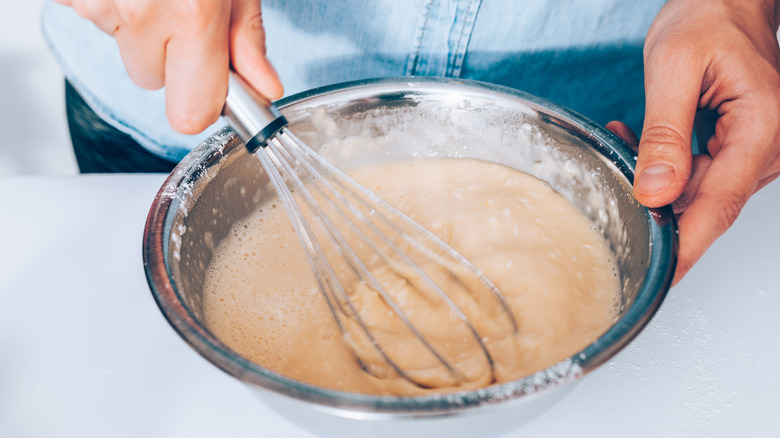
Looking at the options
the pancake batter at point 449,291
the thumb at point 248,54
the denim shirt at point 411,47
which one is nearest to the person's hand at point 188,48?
the thumb at point 248,54

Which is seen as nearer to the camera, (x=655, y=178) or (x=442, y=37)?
(x=655, y=178)

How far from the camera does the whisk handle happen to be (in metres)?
0.48

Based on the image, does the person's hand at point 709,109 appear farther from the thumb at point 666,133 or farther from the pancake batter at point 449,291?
the pancake batter at point 449,291

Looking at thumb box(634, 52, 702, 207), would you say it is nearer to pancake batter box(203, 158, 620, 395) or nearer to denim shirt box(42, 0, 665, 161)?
pancake batter box(203, 158, 620, 395)

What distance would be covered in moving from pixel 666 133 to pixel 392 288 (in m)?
0.28

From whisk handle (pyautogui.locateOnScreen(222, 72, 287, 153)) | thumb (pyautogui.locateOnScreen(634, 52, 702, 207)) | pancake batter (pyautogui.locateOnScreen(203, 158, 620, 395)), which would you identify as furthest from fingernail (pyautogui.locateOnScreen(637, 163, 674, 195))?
whisk handle (pyautogui.locateOnScreen(222, 72, 287, 153))

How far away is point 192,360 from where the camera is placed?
59 centimetres

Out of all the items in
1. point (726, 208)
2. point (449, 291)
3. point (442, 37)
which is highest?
point (442, 37)

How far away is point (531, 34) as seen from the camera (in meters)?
0.81

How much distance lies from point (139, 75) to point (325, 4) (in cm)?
34

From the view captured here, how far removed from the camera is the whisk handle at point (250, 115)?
481 millimetres

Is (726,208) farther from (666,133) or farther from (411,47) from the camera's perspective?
(411,47)

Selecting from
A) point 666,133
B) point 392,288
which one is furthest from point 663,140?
point 392,288

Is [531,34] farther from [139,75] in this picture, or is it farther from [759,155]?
[139,75]
